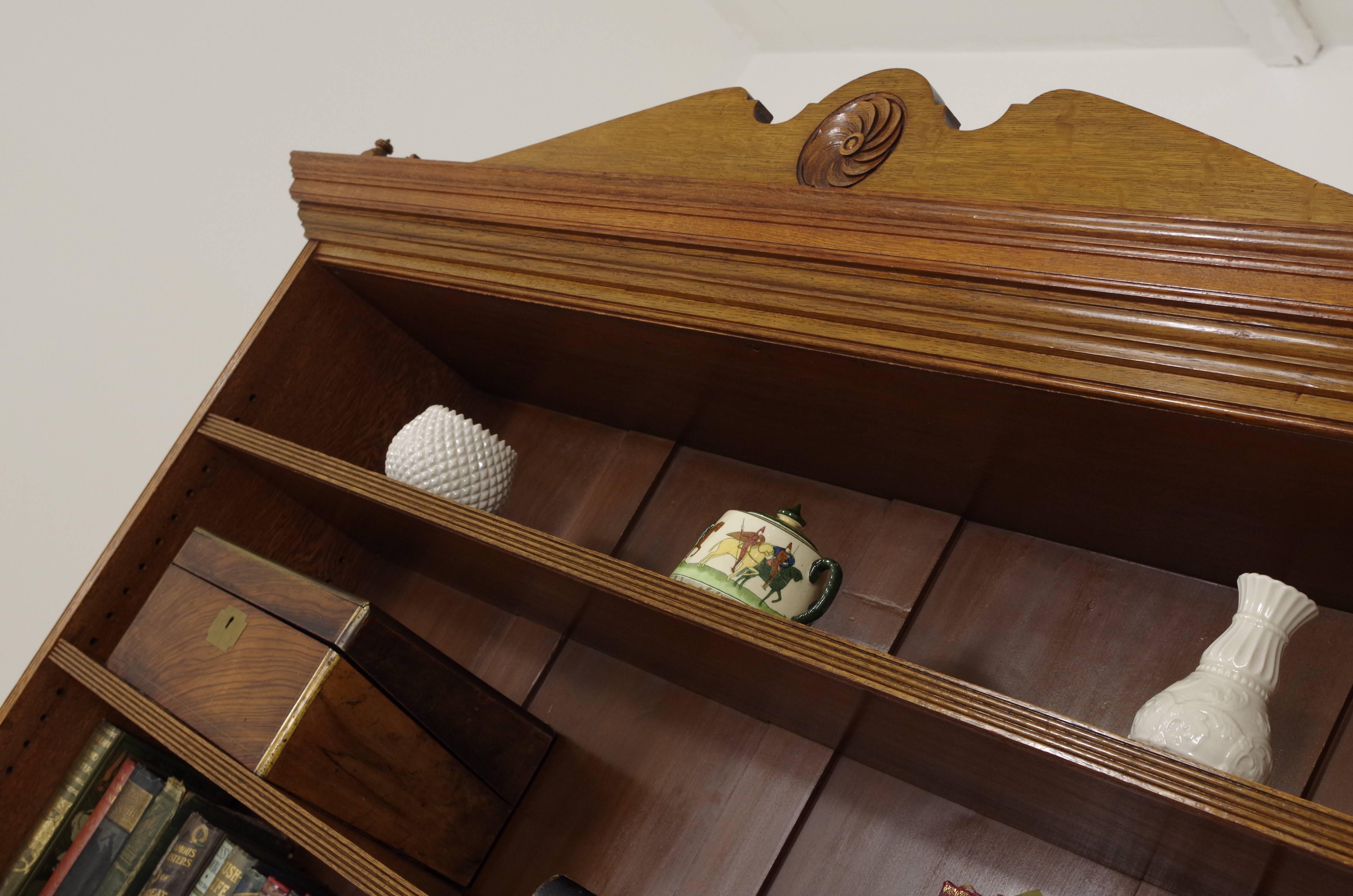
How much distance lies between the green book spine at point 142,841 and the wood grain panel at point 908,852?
2.31 ft

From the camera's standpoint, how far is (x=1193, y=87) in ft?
4.71

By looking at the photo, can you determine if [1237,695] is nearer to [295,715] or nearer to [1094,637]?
[1094,637]

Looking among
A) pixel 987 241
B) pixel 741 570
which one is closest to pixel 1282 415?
pixel 987 241

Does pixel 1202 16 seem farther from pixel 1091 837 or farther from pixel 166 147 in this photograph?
pixel 166 147

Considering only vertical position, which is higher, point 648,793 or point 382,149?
point 382,149

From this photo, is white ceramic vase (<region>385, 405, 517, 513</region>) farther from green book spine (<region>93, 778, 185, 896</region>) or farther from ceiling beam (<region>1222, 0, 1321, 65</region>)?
ceiling beam (<region>1222, 0, 1321, 65</region>)

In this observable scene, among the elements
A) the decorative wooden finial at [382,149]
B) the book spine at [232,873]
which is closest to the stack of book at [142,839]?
the book spine at [232,873]

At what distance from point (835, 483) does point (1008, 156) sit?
46 cm

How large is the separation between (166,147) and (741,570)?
4.63ft

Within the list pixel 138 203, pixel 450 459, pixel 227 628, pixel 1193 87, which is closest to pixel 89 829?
pixel 227 628

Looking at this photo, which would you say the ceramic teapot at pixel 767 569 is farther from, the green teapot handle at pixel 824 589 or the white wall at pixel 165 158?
the white wall at pixel 165 158

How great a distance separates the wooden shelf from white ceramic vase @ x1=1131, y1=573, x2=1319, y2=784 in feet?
0.15

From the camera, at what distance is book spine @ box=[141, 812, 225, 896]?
1124 millimetres

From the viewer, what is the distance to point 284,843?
1.29 metres
